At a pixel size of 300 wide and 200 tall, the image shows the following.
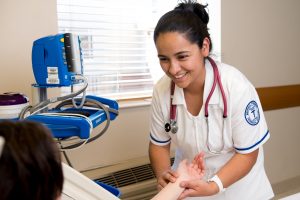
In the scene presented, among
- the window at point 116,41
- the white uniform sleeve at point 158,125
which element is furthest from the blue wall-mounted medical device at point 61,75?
the window at point 116,41

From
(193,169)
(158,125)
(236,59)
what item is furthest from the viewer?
(236,59)

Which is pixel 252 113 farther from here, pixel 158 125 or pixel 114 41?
pixel 114 41

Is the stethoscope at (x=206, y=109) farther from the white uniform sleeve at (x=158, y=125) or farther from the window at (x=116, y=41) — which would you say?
the window at (x=116, y=41)

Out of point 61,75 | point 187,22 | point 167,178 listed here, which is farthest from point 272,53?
point 61,75

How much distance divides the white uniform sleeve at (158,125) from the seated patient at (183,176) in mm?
164

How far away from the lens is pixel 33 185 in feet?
1.65

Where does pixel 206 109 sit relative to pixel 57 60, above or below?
below

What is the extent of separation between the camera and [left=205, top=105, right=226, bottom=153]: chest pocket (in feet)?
4.30

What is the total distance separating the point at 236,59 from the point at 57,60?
1.70 metres

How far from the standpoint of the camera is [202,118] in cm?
133

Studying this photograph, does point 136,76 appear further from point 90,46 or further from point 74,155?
point 74,155

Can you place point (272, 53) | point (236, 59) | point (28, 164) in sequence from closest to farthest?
point (28, 164) → point (236, 59) → point (272, 53)

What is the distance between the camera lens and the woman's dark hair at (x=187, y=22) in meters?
1.18

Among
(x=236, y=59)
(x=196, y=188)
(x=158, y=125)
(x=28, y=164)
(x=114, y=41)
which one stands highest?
(x=114, y=41)
